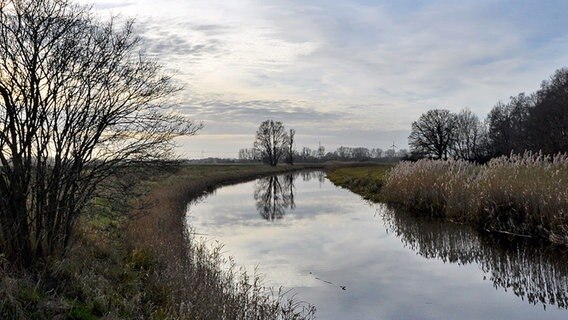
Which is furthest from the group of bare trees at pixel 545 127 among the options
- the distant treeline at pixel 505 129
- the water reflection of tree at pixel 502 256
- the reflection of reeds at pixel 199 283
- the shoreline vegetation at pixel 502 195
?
the reflection of reeds at pixel 199 283

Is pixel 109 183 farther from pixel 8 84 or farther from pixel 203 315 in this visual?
pixel 203 315

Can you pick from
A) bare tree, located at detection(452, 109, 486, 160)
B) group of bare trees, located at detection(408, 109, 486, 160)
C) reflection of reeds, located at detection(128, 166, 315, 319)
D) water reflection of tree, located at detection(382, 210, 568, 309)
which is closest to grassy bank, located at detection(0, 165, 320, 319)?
reflection of reeds, located at detection(128, 166, 315, 319)

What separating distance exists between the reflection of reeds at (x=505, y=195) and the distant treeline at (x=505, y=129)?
16590 mm

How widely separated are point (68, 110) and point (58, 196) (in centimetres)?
128

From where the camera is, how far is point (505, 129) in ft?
210

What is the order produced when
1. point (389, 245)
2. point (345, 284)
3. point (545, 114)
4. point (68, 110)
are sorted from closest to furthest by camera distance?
point (68, 110)
point (345, 284)
point (389, 245)
point (545, 114)

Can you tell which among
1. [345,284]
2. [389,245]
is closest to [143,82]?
[345,284]

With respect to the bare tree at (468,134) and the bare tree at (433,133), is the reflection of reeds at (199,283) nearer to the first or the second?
the bare tree at (433,133)

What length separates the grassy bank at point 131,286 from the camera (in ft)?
18.3

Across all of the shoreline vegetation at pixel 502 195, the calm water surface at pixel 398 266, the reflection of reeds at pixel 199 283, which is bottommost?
the calm water surface at pixel 398 266

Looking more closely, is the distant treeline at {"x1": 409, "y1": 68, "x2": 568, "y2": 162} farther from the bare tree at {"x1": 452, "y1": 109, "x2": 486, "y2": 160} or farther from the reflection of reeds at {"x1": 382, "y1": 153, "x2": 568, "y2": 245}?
the reflection of reeds at {"x1": 382, "y1": 153, "x2": 568, "y2": 245}

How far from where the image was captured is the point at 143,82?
8562 mm

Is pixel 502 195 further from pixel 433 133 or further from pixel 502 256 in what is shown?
pixel 433 133

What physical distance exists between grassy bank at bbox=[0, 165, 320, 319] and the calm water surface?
3.80 ft
